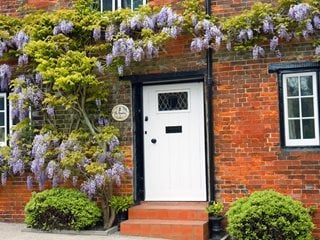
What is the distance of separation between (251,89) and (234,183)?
1.65 meters

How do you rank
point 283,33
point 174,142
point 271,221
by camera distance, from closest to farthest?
point 271,221
point 283,33
point 174,142

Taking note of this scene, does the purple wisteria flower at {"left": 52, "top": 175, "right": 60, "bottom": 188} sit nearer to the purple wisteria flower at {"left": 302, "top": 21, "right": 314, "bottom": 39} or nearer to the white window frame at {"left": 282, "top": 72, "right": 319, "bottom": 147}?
the white window frame at {"left": 282, "top": 72, "right": 319, "bottom": 147}

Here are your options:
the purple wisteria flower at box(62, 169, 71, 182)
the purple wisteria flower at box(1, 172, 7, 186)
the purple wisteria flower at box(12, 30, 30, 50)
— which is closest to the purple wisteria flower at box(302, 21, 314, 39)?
the purple wisteria flower at box(62, 169, 71, 182)

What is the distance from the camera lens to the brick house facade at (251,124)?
8281mm

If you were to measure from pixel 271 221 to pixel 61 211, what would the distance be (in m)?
3.63

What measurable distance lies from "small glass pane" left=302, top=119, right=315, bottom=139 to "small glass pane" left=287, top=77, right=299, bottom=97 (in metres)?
0.49

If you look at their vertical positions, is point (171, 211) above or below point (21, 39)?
below

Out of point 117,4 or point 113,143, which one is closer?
point 113,143

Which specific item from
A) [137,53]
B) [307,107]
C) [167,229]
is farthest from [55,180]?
[307,107]

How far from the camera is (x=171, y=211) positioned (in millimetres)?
8742

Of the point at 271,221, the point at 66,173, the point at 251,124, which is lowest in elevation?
the point at 271,221

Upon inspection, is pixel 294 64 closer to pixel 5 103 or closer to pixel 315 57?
pixel 315 57

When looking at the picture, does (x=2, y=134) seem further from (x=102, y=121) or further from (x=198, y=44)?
(x=198, y=44)

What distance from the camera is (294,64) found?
840cm
